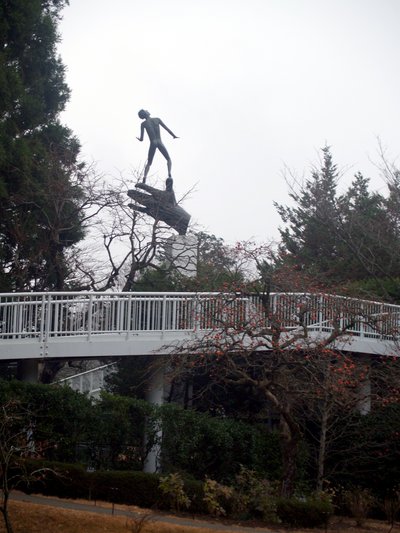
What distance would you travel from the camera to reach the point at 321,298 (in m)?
19.3

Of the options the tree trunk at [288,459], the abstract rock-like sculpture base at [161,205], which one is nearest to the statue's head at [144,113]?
the abstract rock-like sculpture base at [161,205]

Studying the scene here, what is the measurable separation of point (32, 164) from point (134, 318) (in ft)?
28.3

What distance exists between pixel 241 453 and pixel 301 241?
2303cm

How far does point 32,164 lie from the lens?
25.3 metres

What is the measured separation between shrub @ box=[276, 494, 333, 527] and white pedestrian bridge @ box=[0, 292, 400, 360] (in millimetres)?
3452

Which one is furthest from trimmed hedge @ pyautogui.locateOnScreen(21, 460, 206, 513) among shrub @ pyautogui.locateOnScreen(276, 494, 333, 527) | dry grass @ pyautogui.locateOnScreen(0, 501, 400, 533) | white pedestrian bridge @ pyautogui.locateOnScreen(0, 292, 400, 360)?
white pedestrian bridge @ pyautogui.locateOnScreen(0, 292, 400, 360)

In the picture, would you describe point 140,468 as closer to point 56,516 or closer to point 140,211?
point 56,516

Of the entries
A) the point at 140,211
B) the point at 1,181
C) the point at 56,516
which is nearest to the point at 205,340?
the point at 56,516

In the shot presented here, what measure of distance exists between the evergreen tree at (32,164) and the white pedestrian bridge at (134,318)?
6179 millimetres

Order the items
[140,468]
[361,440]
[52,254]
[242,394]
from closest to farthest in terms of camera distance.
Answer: [140,468], [361,440], [242,394], [52,254]

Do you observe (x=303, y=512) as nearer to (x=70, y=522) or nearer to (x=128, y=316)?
(x=70, y=522)

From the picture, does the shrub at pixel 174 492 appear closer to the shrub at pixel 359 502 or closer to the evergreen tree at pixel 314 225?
the shrub at pixel 359 502

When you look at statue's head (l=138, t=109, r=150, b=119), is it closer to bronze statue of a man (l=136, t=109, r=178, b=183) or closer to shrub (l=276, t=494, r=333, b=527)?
bronze statue of a man (l=136, t=109, r=178, b=183)

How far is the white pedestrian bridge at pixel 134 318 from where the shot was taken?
17.5 meters
